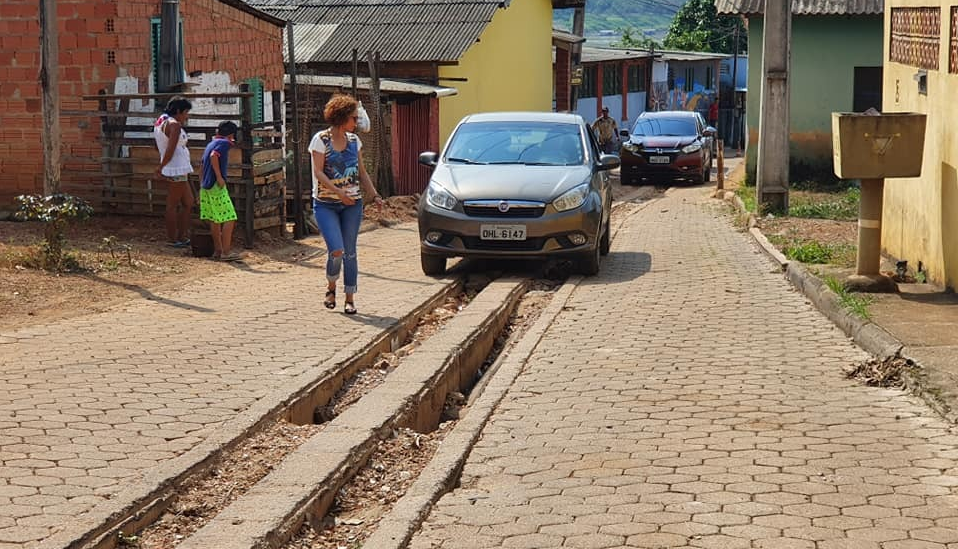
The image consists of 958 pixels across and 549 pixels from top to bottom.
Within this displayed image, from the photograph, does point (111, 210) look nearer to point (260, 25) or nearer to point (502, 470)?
point (260, 25)

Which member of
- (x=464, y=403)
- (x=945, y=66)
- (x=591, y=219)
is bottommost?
(x=464, y=403)

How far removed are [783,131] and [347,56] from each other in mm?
10985

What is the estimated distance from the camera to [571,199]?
514 inches

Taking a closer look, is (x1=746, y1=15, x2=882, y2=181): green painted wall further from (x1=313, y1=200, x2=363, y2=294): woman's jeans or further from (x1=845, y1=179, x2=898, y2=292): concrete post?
(x1=313, y1=200, x2=363, y2=294): woman's jeans

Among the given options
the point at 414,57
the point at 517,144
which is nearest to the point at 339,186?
the point at 517,144

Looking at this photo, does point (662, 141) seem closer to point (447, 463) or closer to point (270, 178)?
point (270, 178)

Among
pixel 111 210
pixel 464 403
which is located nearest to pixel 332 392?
pixel 464 403

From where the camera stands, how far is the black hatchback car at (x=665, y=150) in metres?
29.8

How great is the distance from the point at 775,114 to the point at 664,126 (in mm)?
11964

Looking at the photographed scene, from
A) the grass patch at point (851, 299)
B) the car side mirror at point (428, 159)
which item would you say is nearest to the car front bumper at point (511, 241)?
the car side mirror at point (428, 159)

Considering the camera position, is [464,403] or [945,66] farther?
[945,66]

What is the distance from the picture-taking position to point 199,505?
5.76 metres

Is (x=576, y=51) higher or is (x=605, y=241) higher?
(x=576, y=51)

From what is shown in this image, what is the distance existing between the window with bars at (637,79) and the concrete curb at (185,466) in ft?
147
